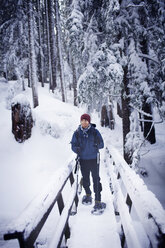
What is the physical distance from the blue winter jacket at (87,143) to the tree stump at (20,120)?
5.97 metres

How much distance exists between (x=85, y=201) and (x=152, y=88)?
523 cm

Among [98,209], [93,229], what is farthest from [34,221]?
[98,209]

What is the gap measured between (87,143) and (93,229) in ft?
6.43

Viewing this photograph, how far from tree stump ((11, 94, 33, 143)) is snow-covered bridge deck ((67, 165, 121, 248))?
20.0 ft

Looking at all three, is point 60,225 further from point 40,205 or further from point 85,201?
point 85,201

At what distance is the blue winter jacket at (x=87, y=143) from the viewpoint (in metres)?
3.89

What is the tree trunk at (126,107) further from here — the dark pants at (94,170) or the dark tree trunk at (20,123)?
the dark tree trunk at (20,123)

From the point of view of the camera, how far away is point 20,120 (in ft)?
29.2

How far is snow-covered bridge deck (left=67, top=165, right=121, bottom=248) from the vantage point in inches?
116

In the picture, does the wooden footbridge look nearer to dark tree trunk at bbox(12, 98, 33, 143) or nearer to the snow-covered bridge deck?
the snow-covered bridge deck

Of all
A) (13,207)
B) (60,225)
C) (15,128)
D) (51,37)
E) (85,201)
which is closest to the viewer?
(60,225)

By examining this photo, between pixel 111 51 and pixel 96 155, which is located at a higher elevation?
pixel 111 51

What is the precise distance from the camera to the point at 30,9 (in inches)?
502

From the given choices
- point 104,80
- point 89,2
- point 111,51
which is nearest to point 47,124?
point 104,80
